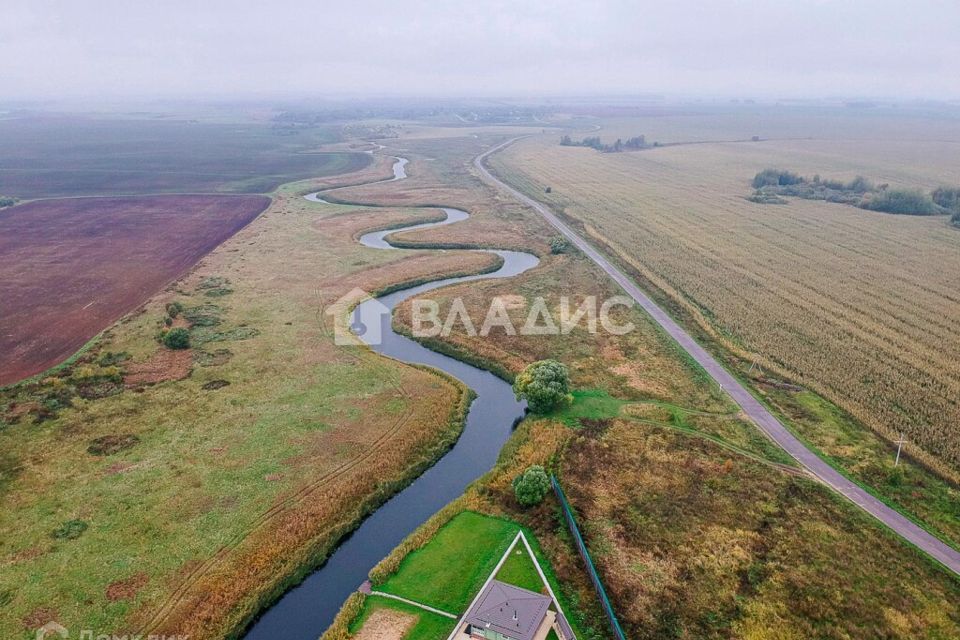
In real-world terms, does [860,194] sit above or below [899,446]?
above

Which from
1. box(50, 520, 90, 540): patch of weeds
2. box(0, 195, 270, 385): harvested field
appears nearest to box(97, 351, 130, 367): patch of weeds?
box(0, 195, 270, 385): harvested field

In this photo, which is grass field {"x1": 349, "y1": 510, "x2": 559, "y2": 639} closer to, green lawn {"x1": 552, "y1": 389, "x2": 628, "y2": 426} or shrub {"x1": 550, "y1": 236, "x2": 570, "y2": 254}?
green lawn {"x1": 552, "y1": 389, "x2": 628, "y2": 426}

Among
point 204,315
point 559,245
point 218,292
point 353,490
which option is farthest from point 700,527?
point 218,292

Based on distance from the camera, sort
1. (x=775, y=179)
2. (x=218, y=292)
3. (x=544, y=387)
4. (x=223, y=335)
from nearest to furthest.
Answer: (x=544, y=387)
(x=223, y=335)
(x=218, y=292)
(x=775, y=179)

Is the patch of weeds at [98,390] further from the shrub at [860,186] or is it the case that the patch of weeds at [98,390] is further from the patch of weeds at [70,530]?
the shrub at [860,186]

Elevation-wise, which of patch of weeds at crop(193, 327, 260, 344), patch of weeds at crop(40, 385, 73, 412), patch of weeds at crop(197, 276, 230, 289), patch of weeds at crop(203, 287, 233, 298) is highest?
patch of weeds at crop(197, 276, 230, 289)

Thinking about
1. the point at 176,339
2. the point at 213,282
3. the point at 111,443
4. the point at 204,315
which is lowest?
the point at 111,443

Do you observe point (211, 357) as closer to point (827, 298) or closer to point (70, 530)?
point (70, 530)
